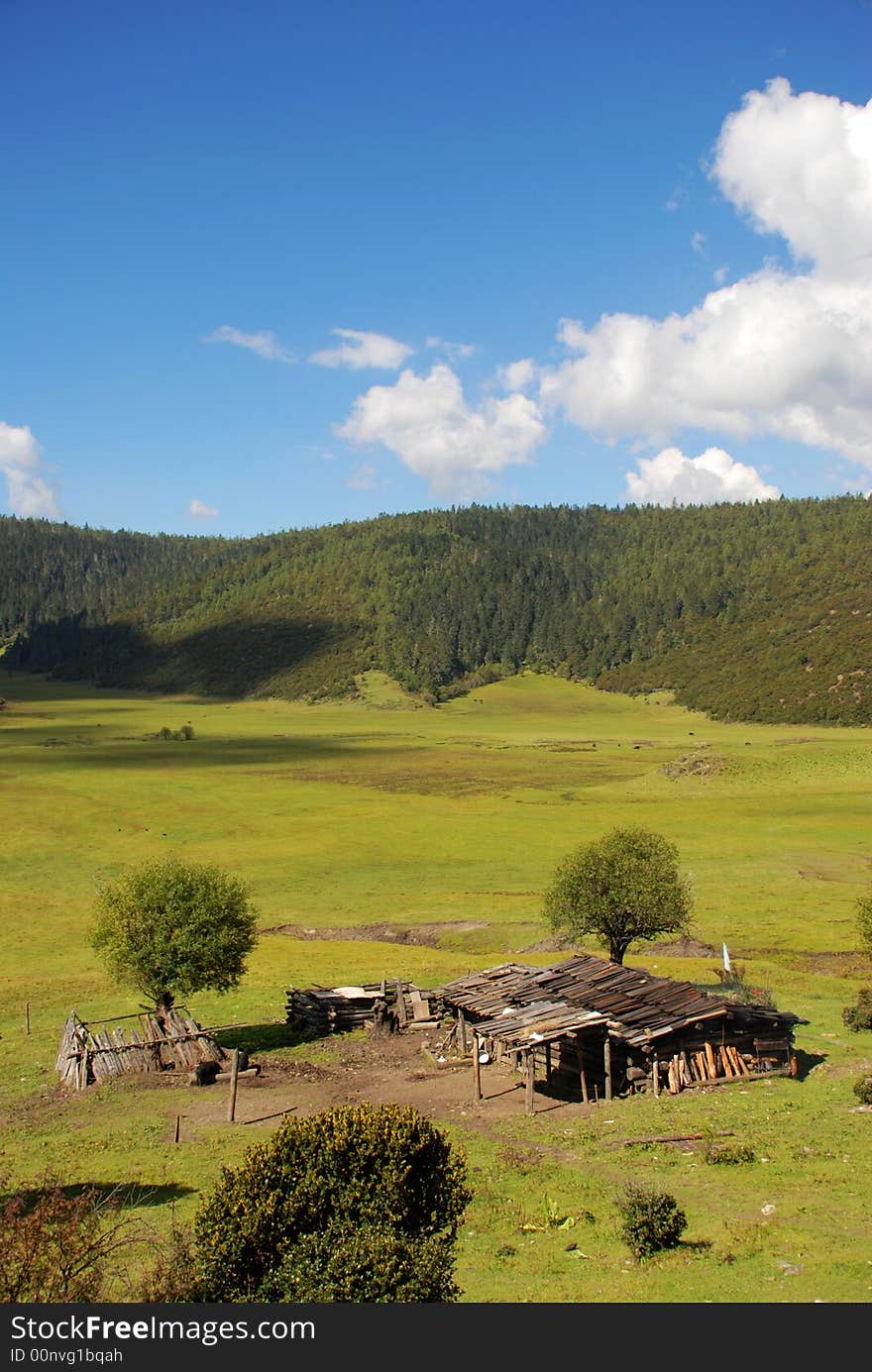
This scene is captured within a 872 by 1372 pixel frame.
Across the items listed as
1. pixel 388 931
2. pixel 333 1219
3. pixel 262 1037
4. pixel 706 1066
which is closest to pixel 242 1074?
pixel 262 1037

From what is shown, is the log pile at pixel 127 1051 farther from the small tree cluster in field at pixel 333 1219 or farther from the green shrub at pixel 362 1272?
the green shrub at pixel 362 1272

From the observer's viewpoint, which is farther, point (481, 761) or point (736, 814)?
point (481, 761)

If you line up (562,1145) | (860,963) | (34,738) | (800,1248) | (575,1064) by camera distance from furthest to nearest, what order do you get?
(34,738) → (860,963) → (575,1064) → (562,1145) → (800,1248)

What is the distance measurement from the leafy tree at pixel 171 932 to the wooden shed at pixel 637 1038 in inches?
473

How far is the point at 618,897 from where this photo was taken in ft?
162

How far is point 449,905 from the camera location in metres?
70.1

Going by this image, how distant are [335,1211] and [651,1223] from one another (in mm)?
7919

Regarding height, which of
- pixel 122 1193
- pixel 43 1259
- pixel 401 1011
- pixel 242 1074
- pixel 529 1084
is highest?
pixel 43 1259

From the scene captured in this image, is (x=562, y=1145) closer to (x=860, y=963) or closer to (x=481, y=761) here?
(x=860, y=963)

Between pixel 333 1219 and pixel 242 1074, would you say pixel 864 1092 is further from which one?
pixel 242 1074

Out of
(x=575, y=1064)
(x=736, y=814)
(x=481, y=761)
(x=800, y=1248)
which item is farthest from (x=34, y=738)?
(x=800, y=1248)

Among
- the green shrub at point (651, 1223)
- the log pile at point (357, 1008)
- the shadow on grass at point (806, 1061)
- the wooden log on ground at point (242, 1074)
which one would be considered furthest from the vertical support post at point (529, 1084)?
→ the green shrub at point (651, 1223)

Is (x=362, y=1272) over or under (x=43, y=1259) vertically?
over

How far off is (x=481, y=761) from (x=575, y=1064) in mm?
127783
